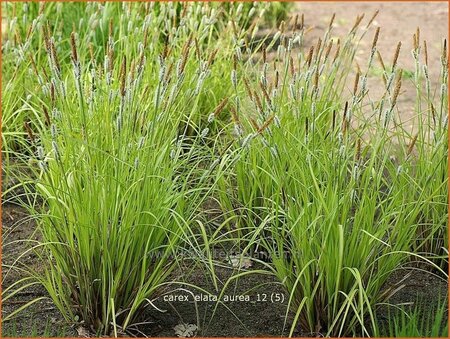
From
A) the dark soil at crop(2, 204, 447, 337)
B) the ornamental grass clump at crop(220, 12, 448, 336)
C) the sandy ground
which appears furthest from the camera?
the sandy ground

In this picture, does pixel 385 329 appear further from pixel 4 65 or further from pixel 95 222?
pixel 4 65

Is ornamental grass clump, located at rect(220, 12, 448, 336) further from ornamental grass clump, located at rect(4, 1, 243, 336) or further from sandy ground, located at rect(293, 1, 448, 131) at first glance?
sandy ground, located at rect(293, 1, 448, 131)

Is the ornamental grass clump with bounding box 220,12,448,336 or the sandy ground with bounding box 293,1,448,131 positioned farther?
the sandy ground with bounding box 293,1,448,131

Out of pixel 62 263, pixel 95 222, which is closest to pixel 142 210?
pixel 95 222

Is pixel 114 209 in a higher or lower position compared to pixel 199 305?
higher

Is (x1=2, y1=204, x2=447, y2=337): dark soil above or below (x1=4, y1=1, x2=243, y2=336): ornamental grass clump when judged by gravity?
below

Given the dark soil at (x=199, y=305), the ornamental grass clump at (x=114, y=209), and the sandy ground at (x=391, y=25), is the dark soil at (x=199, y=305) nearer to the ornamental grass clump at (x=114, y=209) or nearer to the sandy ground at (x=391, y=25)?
the ornamental grass clump at (x=114, y=209)

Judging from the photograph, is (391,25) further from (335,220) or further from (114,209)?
(114,209)

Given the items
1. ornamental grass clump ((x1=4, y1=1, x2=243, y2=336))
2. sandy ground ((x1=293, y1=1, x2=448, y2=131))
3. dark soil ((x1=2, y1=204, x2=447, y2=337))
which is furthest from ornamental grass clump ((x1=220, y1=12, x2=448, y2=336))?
sandy ground ((x1=293, y1=1, x2=448, y2=131))

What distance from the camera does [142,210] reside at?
11.4 ft

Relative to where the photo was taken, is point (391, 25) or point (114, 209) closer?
point (114, 209)

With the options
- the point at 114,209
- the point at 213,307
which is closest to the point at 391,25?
the point at 213,307

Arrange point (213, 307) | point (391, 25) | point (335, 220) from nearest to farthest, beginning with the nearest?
point (335, 220)
point (213, 307)
point (391, 25)

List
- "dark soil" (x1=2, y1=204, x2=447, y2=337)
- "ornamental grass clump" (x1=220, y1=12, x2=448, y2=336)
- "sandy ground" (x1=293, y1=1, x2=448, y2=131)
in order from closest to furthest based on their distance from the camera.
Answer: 1. "ornamental grass clump" (x1=220, y1=12, x2=448, y2=336)
2. "dark soil" (x1=2, y1=204, x2=447, y2=337)
3. "sandy ground" (x1=293, y1=1, x2=448, y2=131)
